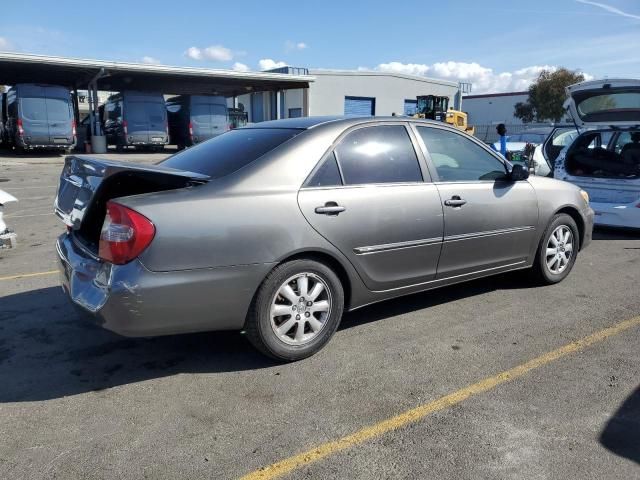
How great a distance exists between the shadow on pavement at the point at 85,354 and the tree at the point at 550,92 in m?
50.1

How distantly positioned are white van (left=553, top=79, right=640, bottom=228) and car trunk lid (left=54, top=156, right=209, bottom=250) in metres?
6.40

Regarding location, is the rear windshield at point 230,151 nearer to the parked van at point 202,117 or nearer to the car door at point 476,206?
the car door at point 476,206

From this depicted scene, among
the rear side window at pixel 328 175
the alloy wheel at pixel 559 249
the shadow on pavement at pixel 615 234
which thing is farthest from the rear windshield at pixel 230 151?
the shadow on pavement at pixel 615 234

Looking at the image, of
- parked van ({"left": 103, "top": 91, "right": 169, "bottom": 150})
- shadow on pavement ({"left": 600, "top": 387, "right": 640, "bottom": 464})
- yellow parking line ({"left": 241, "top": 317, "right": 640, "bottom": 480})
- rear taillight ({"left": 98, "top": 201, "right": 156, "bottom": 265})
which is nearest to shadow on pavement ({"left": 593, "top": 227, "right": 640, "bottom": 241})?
yellow parking line ({"left": 241, "top": 317, "right": 640, "bottom": 480})

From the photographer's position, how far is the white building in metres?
43.1

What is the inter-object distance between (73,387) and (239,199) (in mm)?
1523

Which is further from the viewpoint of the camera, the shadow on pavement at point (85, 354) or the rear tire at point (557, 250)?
the rear tire at point (557, 250)

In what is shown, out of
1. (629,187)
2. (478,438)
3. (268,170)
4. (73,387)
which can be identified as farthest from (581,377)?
(629,187)

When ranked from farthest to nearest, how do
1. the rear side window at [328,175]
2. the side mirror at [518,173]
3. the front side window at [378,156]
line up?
1. the side mirror at [518,173]
2. the front side window at [378,156]
3. the rear side window at [328,175]

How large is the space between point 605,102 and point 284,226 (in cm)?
636

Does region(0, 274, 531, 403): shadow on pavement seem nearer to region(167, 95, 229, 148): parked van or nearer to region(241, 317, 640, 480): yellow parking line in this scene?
region(241, 317, 640, 480): yellow parking line

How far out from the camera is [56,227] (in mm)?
8211

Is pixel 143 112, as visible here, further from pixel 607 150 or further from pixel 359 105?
pixel 359 105

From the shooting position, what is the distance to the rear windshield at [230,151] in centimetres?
367
